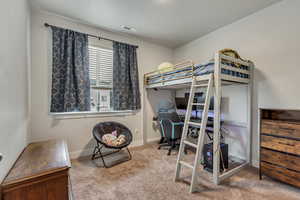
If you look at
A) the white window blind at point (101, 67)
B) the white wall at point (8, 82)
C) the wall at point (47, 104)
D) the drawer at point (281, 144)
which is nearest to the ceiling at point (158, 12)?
the wall at point (47, 104)

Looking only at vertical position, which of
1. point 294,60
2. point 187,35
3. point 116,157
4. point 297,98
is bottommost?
point 116,157

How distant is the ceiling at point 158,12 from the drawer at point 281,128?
1911mm

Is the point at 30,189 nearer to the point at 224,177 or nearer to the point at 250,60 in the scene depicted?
the point at 224,177

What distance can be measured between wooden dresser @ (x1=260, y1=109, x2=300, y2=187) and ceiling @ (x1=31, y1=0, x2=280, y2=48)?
5.90 feet

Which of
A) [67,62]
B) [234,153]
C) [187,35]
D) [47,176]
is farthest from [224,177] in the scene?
[67,62]

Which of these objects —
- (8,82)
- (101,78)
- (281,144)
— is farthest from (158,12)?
(281,144)

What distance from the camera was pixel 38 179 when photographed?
3.82ft

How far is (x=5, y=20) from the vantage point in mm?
1228

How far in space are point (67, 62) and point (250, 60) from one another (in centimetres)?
348

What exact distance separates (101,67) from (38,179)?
2.46 meters

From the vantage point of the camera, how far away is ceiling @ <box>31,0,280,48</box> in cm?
228

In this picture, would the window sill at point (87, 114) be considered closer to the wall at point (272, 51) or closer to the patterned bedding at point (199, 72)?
the patterned bedding at point (199, 72)

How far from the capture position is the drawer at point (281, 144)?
1765 millimetres

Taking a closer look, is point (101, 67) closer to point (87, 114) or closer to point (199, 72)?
point (87, 114)
